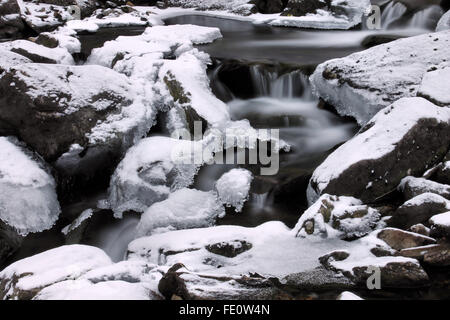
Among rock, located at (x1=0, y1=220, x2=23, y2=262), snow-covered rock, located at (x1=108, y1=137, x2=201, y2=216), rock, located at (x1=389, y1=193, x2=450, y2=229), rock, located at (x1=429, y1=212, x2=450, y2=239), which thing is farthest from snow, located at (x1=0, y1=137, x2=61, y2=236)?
rock, located at (x1=429, y1=212, x2=450, y2=239)

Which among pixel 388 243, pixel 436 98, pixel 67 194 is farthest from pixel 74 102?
pixel 436 98

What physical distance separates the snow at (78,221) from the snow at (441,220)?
12.2ft

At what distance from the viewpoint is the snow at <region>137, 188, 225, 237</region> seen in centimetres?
461

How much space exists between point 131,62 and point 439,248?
5708 mm

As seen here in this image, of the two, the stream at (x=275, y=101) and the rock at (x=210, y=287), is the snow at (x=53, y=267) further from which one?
the stream at (x=275, y=101)

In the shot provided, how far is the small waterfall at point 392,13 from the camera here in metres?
10.1

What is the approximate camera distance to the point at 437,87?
5141mm

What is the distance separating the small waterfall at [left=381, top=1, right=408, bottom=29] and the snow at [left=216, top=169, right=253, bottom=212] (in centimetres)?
690

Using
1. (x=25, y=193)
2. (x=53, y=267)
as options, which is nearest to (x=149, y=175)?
(x=25, y=193)

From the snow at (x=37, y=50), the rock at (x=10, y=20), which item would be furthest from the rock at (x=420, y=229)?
the rock at (x=10, y=20)

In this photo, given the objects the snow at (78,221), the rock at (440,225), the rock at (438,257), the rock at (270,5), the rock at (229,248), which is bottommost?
the snow at (78,221)

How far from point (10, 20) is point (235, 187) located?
9426 millimetres

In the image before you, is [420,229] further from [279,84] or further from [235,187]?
[279,84]
